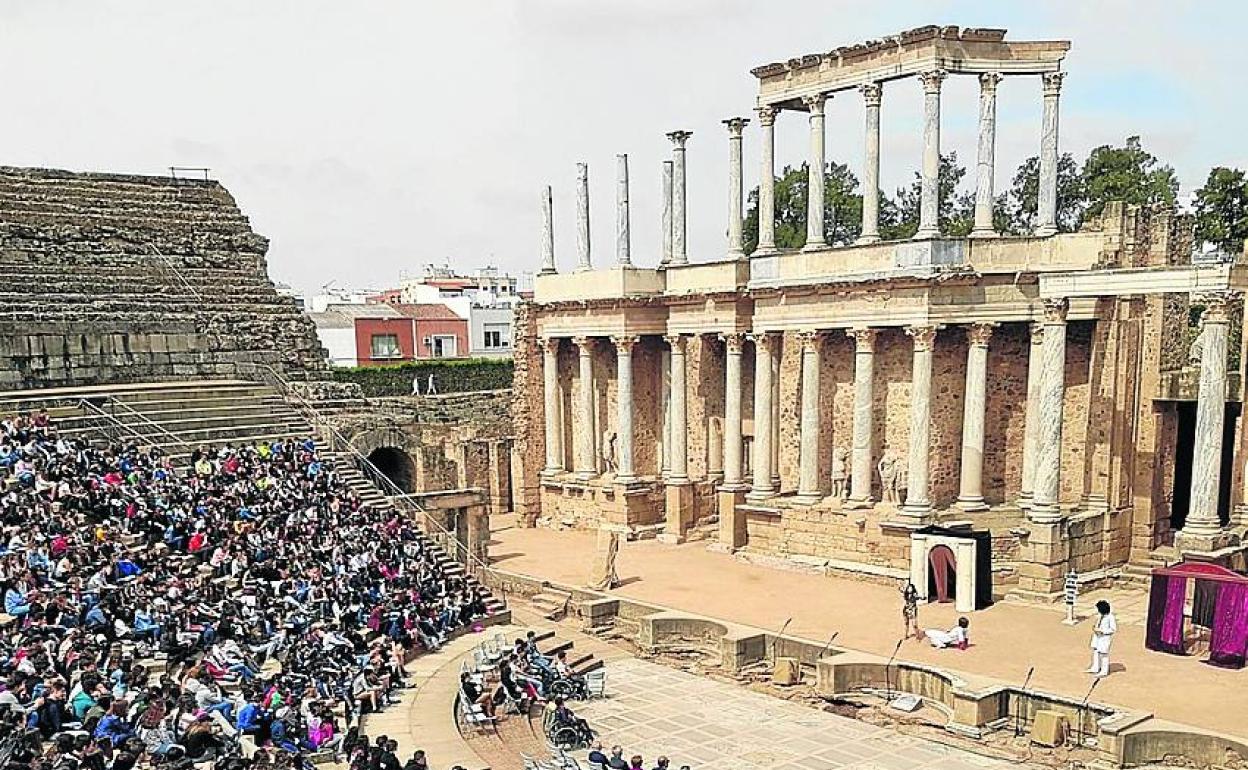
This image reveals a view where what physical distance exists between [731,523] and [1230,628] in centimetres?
1302

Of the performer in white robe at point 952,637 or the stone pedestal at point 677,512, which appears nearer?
the performer in white robe at point 952,637

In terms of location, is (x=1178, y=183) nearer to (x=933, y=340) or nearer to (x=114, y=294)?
(x=933, y=340)

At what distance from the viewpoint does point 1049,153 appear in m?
26.4

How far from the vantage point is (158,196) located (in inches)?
1487

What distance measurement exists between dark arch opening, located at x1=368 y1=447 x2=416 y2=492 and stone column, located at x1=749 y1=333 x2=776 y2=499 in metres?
11.4

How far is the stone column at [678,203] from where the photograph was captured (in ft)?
107

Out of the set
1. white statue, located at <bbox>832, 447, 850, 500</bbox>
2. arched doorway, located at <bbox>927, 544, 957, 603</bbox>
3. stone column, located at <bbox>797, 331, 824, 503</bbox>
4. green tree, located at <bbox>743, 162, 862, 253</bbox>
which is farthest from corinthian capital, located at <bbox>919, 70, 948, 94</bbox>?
green tree, located at <bbox>743, 162, 862, 253</bbox>

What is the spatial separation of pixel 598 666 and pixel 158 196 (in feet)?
83.0

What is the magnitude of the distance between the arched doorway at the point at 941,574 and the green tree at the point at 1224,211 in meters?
20.0

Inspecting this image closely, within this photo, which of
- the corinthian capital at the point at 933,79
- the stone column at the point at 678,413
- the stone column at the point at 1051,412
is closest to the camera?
the stone column at the point at 1051,412

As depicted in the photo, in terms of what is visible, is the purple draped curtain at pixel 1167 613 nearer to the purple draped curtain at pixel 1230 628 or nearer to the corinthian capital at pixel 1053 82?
the purple draped curtain at pixel 1230 628

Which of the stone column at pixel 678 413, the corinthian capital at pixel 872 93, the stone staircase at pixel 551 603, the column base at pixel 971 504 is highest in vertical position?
the corinthian capital at pixel 872 93

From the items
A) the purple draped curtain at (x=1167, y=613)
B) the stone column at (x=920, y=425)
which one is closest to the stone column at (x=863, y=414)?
the stone column at (x=920, y=425)

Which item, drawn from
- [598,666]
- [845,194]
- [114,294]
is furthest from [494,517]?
[845,194]
